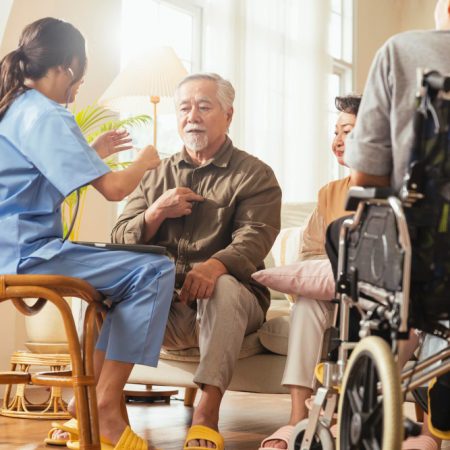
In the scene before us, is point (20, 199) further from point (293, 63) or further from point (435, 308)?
point (293, 63)

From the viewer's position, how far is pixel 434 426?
6.51ft

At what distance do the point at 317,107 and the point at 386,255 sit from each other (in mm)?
4702

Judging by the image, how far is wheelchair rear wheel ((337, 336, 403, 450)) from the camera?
4.54 ft

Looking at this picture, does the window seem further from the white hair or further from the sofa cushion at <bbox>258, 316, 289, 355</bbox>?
the sofa cushion at <bbox>258, 316, 289, 355</bbox>

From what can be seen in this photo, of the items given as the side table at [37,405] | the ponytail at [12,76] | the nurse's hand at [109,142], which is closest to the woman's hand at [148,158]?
the nurse's hand at [109,142]

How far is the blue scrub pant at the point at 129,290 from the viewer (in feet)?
7.13

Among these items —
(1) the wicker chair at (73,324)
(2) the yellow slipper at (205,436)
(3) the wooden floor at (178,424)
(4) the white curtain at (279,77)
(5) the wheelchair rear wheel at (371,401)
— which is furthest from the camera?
(4) the white curtain at (279,77)

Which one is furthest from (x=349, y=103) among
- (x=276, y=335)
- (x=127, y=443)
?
(x=127, y=443)

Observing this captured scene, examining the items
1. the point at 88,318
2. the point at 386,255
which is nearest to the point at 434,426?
the point at 386,255

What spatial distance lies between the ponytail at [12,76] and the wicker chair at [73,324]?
1.77ft

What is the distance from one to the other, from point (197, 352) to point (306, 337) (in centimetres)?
46

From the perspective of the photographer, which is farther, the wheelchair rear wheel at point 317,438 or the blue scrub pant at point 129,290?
the blue scrub pant at point 129,290

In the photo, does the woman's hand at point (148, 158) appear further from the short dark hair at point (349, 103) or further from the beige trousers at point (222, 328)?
the short dark hair at point (349, 103)

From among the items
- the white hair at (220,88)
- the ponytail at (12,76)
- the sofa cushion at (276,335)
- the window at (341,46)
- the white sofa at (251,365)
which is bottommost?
the white sofa at (251,365)
